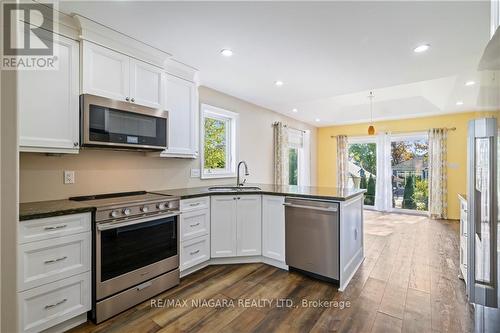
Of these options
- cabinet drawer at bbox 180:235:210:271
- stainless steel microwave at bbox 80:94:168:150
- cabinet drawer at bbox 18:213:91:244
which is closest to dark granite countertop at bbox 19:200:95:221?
cabinet drawer at bbox 18:213:91:244

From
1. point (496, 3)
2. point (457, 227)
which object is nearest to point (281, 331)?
point (496, 3)

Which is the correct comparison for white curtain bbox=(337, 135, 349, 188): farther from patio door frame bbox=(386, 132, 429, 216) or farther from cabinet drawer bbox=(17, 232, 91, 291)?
cabinet drawer bbox=(17, 232, 91, 291)

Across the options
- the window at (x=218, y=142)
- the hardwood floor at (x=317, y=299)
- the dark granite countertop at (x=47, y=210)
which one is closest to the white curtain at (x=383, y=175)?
the hardwood floor at (x=317, y=299)

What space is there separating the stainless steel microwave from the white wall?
0.34 metres

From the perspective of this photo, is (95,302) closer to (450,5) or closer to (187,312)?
(187,312)

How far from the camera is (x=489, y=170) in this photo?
2.73ft

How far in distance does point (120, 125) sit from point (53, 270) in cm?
132

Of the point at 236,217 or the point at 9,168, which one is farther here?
the point at 236,217

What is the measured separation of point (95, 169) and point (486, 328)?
9.66 feet

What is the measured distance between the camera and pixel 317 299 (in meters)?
2.28

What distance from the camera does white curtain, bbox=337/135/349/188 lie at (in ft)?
23.8

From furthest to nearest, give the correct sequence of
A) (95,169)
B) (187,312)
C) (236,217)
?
(236,217), (95,169), (187,312)

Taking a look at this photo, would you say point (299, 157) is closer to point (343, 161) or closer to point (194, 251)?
point (343, 161)

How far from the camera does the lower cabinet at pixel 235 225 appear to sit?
300cm
